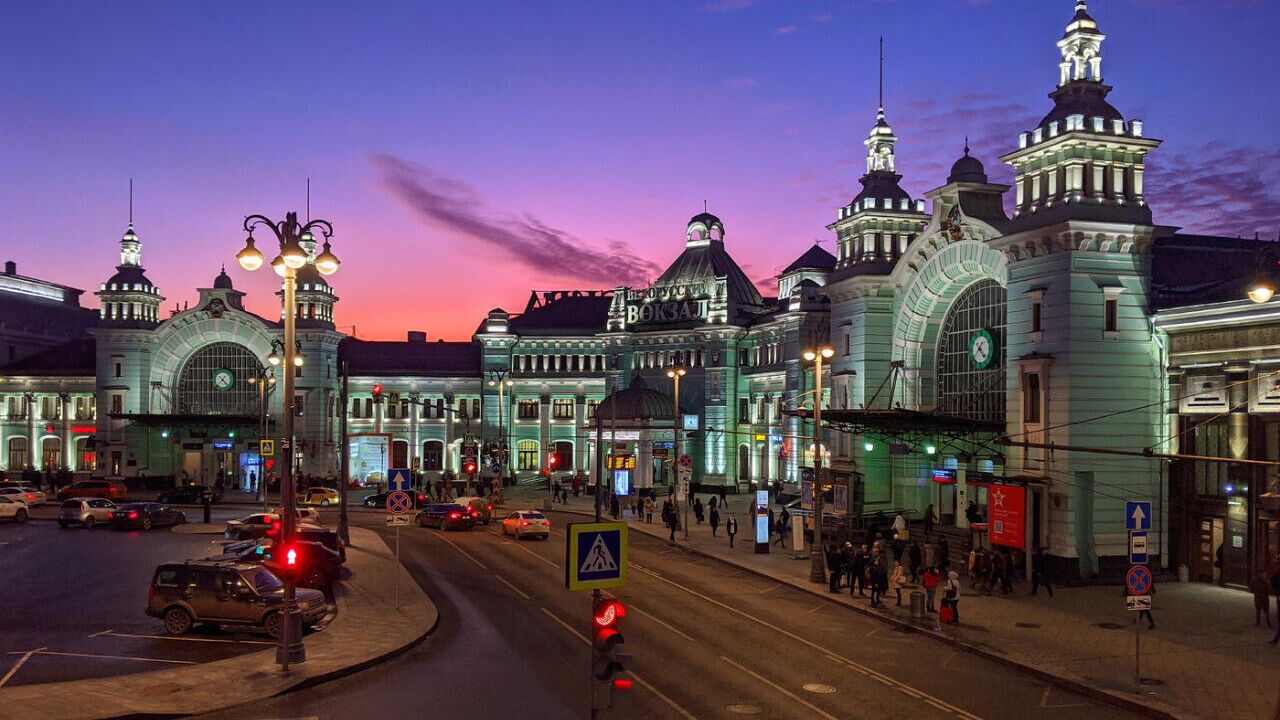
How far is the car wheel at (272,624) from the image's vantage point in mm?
25797

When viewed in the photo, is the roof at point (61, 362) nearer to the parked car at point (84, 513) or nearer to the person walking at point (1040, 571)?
the parked car at point (84, 513)

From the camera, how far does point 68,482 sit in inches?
3260

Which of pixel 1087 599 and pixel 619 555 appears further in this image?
pixel 1087 599

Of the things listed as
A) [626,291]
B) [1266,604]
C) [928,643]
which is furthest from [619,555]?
[626,291]

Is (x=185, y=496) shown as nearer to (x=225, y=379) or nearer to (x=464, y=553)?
(x=225, y=379)

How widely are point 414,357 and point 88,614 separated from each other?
7109cm

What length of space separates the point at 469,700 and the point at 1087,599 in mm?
22738

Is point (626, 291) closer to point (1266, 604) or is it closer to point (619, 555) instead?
point (1266, 604)

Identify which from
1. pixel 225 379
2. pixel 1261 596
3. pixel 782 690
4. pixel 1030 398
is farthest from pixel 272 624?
pixel 225 379

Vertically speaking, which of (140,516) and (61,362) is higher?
(61,362)

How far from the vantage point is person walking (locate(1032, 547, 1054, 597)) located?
35.1 meters

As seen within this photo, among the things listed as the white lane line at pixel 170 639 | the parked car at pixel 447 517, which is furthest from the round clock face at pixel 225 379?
the white lane line at pixel 170 639

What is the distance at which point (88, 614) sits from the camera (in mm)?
28578

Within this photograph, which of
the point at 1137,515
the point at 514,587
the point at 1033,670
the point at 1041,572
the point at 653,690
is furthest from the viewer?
the point at 1041,572
